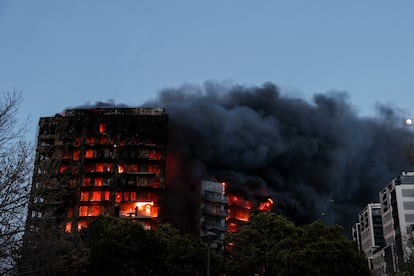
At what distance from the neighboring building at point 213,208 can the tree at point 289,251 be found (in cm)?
5072

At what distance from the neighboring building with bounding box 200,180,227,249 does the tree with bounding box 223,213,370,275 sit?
166 ft

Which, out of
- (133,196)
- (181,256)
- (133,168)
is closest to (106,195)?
(133,196)

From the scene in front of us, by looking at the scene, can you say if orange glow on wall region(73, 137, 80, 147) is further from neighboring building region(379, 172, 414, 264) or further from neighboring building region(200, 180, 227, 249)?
neighboring building region(379, 172, 414, 264)

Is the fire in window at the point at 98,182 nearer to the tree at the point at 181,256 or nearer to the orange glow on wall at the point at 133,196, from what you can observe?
the orange glow on wall at the point at 133,196

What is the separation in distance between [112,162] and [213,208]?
26479 mm

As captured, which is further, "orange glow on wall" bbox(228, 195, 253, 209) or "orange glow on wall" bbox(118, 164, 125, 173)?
"orange glow on wall" bbox(228, 195, 253, 209)

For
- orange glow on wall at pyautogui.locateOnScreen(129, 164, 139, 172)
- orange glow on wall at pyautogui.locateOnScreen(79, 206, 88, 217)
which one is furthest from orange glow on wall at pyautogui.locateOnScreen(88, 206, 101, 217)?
orange glow on wall at pyautogui.locateOnScreen(129, 164, 139, 172)

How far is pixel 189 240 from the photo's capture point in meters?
61.5

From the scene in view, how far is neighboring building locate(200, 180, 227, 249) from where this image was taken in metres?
114

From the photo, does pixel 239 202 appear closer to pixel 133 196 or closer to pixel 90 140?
pixel 133 196

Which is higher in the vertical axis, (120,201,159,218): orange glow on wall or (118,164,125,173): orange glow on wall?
(118,164,125,173): orange glow on wall

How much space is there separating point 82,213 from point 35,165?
85.9 m

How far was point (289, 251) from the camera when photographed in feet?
186

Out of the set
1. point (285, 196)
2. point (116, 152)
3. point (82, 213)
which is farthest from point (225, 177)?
point (82, 213)
